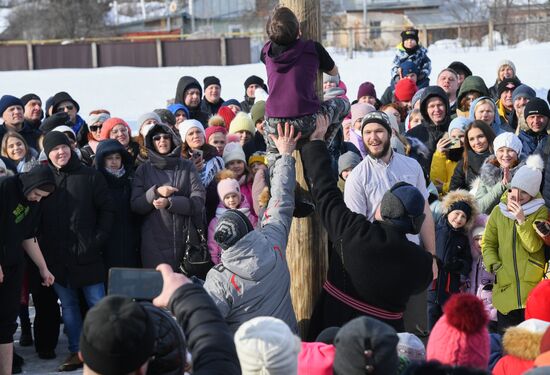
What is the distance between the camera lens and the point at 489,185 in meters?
7.91

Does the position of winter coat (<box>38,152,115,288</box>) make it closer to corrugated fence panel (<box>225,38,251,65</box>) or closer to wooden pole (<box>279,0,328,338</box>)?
wooden pole (<box>279,0,328,338</box>)

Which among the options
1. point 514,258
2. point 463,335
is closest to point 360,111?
point 514,258

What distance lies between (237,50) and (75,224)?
28602mm

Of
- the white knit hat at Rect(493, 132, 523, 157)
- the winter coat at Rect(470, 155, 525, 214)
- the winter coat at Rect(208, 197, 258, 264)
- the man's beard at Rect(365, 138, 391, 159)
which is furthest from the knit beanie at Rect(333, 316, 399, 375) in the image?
the white knit hat at Rect(493, 132, 523, 157)

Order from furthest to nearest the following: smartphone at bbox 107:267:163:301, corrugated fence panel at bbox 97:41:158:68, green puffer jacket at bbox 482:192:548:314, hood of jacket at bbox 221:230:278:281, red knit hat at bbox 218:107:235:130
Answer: corrugated fence panel at bbox 97:41:158:68 < red knit hat at bbox 218:107:235:130 < green puffer jacket at bbox 482:192:548:314 < hood of jacket at bbox 221:230:278:281 < smartphone at bbox 107:267:163:301

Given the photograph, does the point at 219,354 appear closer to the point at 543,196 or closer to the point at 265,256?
the point at 265,256

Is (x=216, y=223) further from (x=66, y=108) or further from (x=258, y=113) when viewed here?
(x=66, y=108)

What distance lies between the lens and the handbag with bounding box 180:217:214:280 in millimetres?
7633

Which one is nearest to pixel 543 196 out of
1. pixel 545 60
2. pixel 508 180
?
pixel 508 180

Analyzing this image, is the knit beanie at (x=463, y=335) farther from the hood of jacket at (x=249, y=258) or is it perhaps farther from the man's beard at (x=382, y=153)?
the man's beard at (x=382, y=153)

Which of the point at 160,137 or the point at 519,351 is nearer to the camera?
the point at 519,351

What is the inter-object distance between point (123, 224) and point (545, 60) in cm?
1743

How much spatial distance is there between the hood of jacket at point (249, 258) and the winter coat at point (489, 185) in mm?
3239

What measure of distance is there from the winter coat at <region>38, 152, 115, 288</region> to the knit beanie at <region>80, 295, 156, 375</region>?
4809mm
